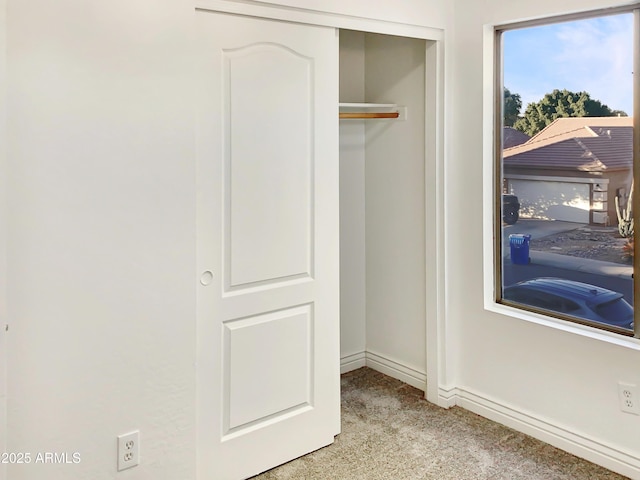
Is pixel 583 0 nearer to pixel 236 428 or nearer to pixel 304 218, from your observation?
pixel 304 218

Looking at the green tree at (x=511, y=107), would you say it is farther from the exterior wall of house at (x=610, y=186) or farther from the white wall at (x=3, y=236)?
the white wall at (x=3, y=236)

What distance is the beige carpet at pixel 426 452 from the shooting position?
2.42 meters

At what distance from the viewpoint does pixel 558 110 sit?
8.69ft

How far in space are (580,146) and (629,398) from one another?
1.12m

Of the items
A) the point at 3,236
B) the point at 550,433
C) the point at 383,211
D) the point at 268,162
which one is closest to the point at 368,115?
the point at 383,211

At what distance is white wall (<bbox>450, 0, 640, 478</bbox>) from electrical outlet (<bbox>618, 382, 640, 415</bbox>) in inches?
1.0

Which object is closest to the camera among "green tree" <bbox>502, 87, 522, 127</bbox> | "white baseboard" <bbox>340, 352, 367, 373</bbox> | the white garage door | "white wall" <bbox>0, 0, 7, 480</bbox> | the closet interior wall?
"white wall" <bbox>0, 0, 7, 480</bbox>

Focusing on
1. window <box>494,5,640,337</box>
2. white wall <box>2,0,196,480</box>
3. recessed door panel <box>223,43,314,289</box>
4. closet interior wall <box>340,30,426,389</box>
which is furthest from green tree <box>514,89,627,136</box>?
white wall <box>2,0,196,480</box>

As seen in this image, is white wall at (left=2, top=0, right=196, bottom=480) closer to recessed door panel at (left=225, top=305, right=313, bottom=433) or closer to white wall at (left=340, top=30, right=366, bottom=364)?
recessed door panel at (left=225, top=305, right=313, bottom=433)

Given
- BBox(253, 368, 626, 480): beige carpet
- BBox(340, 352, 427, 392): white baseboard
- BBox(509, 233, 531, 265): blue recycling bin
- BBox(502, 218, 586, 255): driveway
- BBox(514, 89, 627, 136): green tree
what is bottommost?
BBox(253, 368, 626, 480): beige carpet

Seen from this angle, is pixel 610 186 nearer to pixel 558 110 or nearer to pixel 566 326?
pixel 558 110

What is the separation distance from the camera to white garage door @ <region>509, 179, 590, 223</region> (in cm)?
261

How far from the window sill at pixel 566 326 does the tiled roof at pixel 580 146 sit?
2.37 ft

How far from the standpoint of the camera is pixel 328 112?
101 inches
